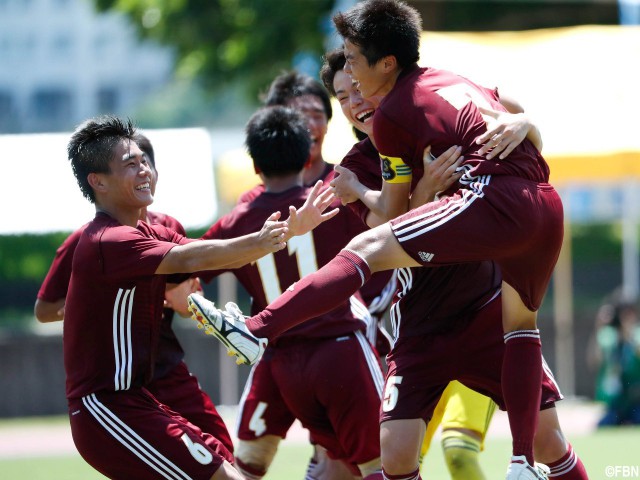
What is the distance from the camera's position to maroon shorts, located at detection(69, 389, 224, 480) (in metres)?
4.79

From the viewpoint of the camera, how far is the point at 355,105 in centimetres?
568

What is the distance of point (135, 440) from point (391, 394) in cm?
118

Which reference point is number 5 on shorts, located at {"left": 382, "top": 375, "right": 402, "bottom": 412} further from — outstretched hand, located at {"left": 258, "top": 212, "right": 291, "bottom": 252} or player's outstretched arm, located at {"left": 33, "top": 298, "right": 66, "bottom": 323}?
player's outstretched arm, located at {"left": 33, "top": 298, "right": 66, "bottom": 323}

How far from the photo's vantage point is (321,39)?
16594 millimetres

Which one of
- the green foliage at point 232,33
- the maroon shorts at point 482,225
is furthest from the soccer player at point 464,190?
the green foliage at point 232,33

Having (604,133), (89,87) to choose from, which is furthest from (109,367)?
(89,87)

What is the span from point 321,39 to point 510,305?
1203 centimetres

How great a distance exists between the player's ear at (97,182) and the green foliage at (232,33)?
11629 mm

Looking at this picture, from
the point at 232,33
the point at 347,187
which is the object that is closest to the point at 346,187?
the point at 347,187

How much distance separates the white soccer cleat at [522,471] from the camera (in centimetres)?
472

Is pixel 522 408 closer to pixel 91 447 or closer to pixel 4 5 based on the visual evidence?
pixel 91 447

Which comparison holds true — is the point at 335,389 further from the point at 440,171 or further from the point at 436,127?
the point at 436,127

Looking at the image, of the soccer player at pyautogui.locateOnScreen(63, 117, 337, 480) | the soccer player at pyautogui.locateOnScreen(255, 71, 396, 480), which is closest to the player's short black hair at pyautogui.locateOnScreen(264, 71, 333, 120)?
the soccer player at pyautogui.locateOnScreen(255, 71, 396, 480)

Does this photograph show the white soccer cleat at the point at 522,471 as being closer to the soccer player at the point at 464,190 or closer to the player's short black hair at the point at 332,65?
the soccer player at the point at 464,190
